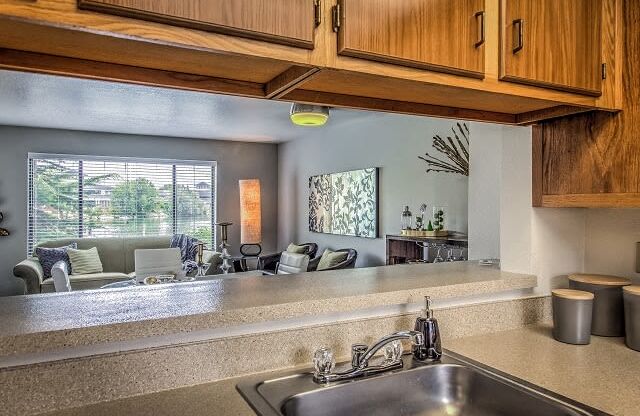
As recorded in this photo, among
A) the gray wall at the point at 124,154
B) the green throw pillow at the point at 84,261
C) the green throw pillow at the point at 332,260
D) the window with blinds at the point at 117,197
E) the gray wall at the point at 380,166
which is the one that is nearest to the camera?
the gray wall at the point at 380,166

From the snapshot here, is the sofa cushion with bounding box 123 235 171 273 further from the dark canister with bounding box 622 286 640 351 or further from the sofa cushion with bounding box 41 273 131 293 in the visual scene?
the dark canister with bounding box 622 286 640 351

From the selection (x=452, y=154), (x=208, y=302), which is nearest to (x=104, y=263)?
(x=452, y=154)

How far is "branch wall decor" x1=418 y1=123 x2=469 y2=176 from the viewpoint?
3578 mm

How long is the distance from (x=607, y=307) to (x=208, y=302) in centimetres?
121

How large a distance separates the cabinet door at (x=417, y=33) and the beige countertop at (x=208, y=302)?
0.61 metres

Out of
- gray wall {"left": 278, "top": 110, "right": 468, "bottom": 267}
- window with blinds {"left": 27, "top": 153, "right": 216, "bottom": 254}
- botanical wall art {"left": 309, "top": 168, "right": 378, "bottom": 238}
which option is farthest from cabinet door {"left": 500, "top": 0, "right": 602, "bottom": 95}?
window with blinds {"left": 27, "top": 153, "right": 216, "bottom": 254}

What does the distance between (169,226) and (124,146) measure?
1.30 m

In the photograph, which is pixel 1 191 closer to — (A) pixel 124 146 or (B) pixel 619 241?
(A) pixel 124 146

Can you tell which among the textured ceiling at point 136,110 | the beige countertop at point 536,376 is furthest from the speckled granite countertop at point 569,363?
the textured ceiling at point 136,110

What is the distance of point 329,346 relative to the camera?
1.18m

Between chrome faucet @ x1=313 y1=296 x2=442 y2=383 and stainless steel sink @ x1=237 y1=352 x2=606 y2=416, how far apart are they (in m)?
0.02

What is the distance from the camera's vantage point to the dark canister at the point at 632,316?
128cm

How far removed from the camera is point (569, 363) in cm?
119

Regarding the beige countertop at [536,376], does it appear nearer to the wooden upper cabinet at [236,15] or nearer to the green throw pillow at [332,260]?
the wooden upper cabinet at [236,15]
